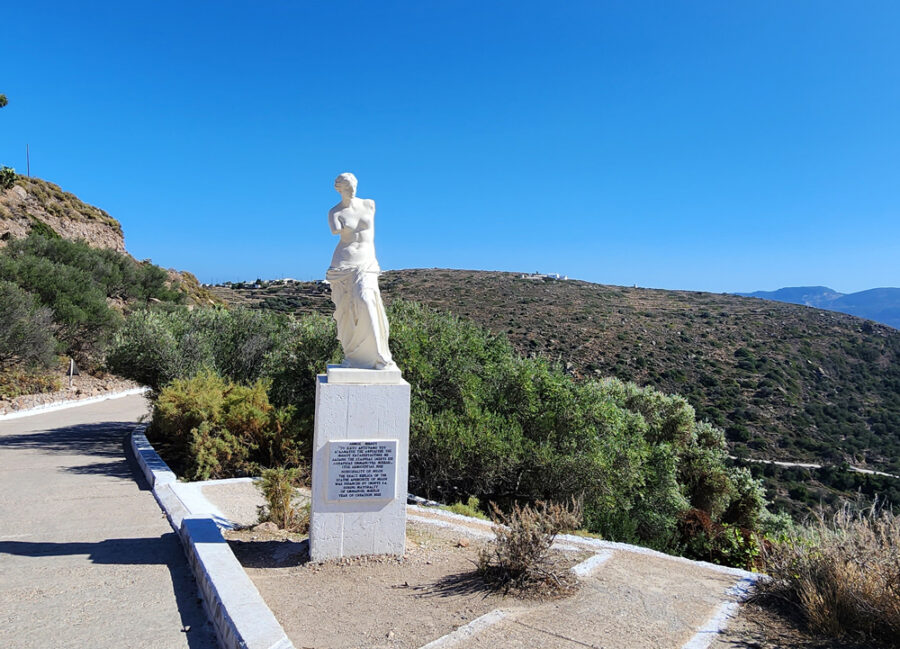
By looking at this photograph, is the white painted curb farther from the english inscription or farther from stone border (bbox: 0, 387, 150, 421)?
stone border (bbox: 0, 387, 150, 421)

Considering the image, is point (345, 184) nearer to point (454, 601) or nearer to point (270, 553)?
point (270, 553)

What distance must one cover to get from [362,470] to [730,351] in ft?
118

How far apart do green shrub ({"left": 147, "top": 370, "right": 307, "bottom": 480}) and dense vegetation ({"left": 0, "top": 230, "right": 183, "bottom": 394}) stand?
362 inches

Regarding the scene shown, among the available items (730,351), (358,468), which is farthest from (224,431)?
(730,351)

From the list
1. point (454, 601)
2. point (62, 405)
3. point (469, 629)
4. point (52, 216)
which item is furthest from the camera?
point (52, 216)

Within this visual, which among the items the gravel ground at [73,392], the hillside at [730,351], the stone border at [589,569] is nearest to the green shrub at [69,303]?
the gravel ground at [73,392]

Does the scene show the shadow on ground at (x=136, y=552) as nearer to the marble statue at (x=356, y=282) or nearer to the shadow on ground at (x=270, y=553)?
the shadow on ground at (x=270, y=553)

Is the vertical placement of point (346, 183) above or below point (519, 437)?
above

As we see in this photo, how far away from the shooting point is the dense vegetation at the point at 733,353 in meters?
25.9

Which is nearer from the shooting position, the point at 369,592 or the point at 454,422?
the point at 369,592

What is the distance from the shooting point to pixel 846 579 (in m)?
4.39

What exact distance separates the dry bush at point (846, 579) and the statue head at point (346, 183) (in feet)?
16.1

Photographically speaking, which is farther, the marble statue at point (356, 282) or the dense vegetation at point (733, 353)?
the dense vegetation at point (733, 353)

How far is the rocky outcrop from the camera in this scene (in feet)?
96.1
